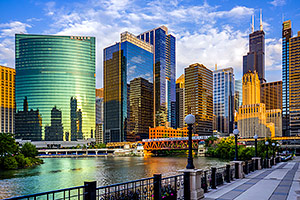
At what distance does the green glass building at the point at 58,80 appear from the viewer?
173625 millimetres

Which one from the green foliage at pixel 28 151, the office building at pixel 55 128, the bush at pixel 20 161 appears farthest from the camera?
the office building at pixel 55 128

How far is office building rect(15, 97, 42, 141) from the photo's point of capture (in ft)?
566

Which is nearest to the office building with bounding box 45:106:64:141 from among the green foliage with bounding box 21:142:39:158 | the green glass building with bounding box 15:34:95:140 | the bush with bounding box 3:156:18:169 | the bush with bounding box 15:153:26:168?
the green glass building with bounding box 15:34:95:140

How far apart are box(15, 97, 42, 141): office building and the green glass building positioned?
1198 mm

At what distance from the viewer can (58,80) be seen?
177m

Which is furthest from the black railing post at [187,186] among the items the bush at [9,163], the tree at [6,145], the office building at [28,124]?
the office building at [28,124]

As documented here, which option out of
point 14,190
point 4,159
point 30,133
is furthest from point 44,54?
point 14,190

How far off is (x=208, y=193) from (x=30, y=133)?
585 feet

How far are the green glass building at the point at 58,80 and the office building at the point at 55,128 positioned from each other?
173 centimetres

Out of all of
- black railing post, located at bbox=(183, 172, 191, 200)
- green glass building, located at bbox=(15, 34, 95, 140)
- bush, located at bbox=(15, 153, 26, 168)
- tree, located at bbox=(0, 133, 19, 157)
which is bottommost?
bush, located at bbox=(15, 153, 26, 168)

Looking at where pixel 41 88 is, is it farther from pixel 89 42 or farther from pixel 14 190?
pixel 14 190

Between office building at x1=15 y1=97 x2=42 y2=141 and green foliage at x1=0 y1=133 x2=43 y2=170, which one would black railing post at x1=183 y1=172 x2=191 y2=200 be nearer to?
green foliage at x1=0 y1=133 x2=43 y2=170

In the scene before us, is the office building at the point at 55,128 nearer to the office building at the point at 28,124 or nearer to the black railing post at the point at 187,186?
the office building at the point at 28,124

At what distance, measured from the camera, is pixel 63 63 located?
179 metres
